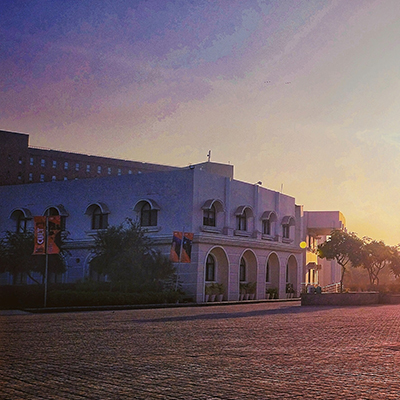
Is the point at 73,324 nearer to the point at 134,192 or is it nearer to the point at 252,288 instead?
the point at 134,192

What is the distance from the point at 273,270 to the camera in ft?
170

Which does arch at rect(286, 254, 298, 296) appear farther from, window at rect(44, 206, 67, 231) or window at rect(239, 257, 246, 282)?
window at rect(44, 206, 67, 231)

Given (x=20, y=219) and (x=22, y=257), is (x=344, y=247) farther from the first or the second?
(x=20, y=219)

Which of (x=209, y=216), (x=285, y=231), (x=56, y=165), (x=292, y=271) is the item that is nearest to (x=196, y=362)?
(x=209, y=216)

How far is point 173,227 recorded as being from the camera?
141ft

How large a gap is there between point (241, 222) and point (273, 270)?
635cm

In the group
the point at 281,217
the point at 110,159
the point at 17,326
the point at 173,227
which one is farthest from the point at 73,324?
the point at 110,159

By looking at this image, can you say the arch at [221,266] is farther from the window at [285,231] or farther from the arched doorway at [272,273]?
the window at [285,231]

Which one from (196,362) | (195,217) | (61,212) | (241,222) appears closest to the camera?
(196,362)

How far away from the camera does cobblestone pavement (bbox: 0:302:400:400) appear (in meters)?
8.02

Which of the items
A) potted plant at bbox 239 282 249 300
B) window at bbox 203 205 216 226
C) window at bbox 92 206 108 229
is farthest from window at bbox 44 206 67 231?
potted plant at bbox 239 282 249 300

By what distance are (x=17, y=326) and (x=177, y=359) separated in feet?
28.2

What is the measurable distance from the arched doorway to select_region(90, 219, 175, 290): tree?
46.9ft

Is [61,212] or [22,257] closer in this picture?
[22,257]
